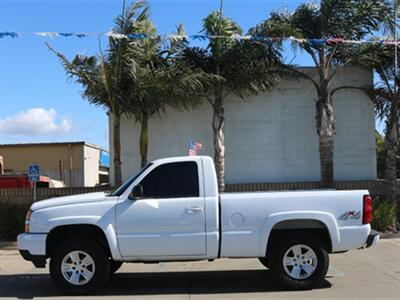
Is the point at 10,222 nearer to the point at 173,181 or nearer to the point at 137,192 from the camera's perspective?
the point at 137,192

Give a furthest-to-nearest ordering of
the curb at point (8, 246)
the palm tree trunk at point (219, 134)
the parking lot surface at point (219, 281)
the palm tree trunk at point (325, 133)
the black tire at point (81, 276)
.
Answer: the palm tree trunk at point (219, 134), the palm tree trunk at point (325, 133), the curb at point (8, 246), the black tire at point (81, 276), the parking lot surface at point (219, 281)

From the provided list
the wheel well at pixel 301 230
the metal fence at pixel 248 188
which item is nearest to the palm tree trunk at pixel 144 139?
the metal fence at pixel 248 188

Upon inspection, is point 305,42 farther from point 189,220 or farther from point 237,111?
point 189,220

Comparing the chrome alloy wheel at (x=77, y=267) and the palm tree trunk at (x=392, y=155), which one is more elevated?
the palm tree trunk at (x=392, y=155)

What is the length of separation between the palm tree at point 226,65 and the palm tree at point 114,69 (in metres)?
1.92

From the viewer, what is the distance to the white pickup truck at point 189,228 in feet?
28.7

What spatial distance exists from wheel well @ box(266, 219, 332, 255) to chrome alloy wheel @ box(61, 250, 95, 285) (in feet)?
8.76

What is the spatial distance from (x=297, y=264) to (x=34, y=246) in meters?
3.90

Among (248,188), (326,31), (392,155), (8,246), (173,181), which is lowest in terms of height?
(8,246)

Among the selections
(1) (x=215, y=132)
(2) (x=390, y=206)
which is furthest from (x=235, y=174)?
(2) (x=390, y=206)

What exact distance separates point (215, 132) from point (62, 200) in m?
9.56

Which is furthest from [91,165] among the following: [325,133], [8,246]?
[325,133]

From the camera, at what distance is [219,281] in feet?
32.6

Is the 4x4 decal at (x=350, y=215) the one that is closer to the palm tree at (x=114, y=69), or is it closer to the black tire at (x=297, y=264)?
the black tire at (x=297, y=264)
